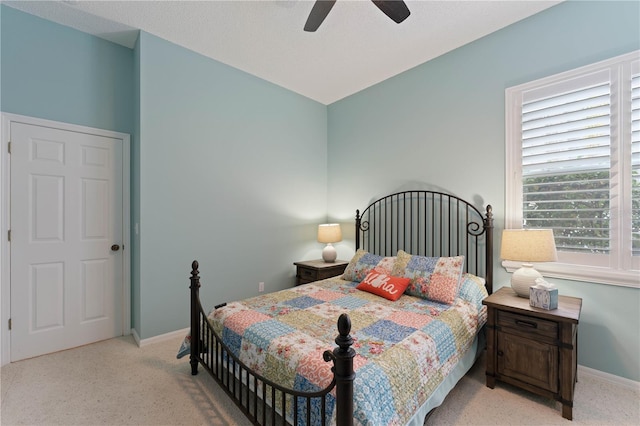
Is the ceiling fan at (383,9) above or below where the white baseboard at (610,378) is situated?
above

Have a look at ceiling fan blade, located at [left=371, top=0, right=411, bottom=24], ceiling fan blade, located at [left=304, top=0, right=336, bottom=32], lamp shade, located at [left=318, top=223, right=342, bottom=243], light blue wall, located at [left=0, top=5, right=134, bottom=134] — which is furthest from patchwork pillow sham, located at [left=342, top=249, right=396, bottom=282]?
light blue wall, located at [left=0, top=5, right=134, bottom=134]

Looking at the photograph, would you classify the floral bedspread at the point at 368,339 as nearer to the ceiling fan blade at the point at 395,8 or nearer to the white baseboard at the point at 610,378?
the white baseboard at the point at 610,378

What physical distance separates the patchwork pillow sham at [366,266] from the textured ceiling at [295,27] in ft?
7.18

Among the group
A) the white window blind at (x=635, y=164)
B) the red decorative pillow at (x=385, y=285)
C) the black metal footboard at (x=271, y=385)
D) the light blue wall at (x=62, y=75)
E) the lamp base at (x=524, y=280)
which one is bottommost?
the black metal footboard at (x=271, y=385)

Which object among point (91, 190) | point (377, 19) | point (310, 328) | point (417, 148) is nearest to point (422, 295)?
point (310, 328)

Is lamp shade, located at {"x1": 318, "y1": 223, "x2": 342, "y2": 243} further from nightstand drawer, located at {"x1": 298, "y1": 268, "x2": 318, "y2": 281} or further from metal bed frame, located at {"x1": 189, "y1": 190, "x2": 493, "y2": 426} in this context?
nightstand drawer, located at {"x1": 298, "y1": 268, "x2": 318, "y2": 281}

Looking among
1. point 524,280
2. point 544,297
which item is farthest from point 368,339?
point 524,280

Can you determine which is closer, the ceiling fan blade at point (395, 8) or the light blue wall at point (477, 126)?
the ceiling fan blade at point (395, 8)

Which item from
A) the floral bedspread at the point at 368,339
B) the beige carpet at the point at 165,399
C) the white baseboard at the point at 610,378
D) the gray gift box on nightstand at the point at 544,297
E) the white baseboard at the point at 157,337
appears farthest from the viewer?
→ the white baseboard at the point at 157,337

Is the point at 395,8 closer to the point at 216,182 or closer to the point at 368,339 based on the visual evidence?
the point at 368,339

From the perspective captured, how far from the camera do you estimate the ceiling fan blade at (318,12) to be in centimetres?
192

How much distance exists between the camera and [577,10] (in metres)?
2.25

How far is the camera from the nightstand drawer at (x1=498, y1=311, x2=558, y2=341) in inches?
73.1

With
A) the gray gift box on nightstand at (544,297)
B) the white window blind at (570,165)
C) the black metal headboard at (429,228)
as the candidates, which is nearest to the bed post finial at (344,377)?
the gray gift box on nightstand at (544,297)
